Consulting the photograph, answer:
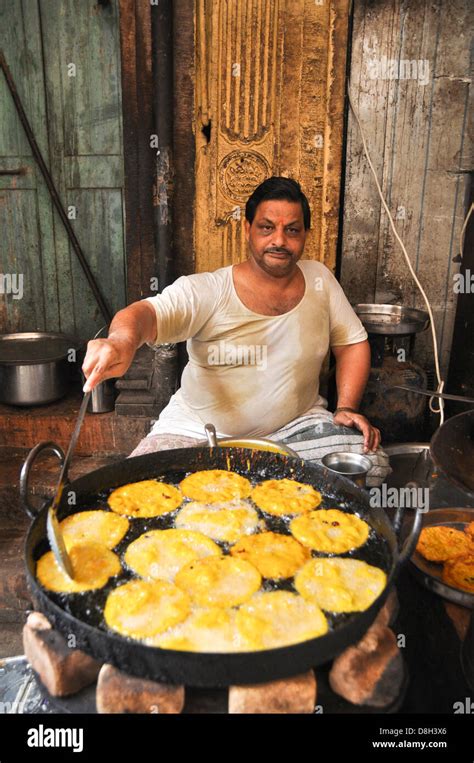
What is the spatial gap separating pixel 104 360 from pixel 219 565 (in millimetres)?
848

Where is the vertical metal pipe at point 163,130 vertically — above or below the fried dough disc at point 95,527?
above

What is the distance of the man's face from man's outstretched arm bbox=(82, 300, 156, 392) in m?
0.67

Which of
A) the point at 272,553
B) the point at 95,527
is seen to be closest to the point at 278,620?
the point at 272,553

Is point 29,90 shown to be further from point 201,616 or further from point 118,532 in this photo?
point 201,616

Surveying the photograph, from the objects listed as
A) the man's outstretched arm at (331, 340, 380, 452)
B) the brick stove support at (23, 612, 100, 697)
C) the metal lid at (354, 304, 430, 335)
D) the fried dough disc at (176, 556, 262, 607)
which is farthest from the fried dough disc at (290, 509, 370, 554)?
the metal lid at (354, 304, 430, 335)

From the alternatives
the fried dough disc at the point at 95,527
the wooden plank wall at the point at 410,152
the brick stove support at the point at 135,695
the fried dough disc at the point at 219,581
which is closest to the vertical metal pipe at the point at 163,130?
the wooden plank wall at the point at 410,152

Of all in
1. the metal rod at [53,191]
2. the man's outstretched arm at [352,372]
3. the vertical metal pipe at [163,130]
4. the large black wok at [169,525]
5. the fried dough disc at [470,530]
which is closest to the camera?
the large black wok at [169,525]

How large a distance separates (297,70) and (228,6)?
0.58 meters

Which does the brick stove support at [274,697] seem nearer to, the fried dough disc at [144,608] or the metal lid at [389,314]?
the fried dough disc at [144,608]

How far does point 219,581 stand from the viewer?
5.96 ft

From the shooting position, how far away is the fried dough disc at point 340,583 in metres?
1.75

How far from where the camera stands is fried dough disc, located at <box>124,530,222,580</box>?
73.5 inches

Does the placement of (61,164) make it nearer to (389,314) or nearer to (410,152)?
(410,152)
